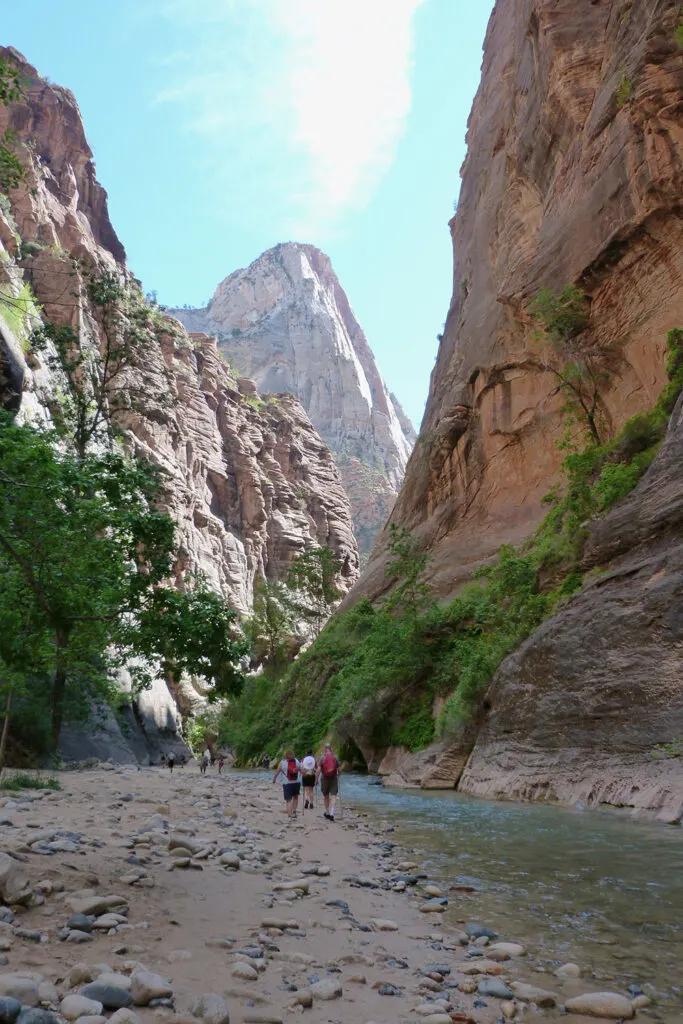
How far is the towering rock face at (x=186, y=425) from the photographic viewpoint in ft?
176

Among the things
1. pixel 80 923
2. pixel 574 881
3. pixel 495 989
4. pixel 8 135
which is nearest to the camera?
pixel 495 989

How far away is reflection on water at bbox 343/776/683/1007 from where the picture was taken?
4.62 metres

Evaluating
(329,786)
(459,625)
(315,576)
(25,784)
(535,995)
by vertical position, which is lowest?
(535,995)

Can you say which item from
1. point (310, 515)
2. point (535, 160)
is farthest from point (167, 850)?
point (310, 515)

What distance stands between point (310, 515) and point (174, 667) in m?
90.0

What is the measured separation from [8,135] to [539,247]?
23.8 m

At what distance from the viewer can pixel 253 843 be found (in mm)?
8953

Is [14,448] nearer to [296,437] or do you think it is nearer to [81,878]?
[81,878]

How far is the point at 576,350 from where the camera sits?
24.8m

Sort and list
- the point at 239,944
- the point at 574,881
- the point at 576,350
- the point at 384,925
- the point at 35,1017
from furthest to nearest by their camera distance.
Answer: the point at 576,350, the point at 574,881, the point at 384,925, the point at 239,944, the point at 35,1017

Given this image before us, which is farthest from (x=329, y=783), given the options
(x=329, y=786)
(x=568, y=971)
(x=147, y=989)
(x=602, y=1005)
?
(x=147, y=989)

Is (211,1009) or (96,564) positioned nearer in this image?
(211,1009)

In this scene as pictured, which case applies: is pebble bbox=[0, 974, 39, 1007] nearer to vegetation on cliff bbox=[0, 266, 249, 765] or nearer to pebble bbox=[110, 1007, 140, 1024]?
pebble bbox=[110, 1007, 140, 1024]

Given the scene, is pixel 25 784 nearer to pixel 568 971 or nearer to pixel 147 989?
pixel 147 989
